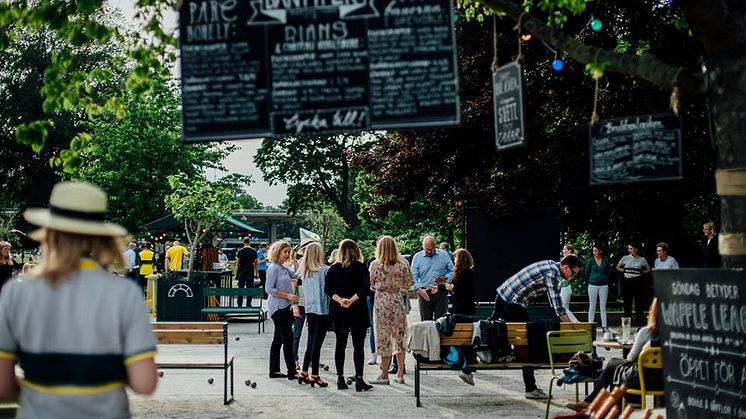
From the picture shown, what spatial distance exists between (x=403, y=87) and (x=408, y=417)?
440cm

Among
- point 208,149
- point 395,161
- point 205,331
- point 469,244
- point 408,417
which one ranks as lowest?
point 408,417

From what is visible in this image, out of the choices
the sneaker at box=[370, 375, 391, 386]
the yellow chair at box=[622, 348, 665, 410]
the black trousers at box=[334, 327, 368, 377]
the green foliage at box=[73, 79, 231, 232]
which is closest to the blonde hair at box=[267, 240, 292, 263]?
the black trousers at box=[334, 327, 368, 377]

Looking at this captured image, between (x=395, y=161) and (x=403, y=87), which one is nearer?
(x=403, y=87)

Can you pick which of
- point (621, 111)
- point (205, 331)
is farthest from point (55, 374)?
point (621, 111)

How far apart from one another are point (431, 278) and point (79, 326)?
13.0 m

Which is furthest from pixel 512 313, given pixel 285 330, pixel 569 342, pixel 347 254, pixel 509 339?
pixel 285 330

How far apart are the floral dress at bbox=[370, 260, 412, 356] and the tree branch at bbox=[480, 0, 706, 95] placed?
21.0ft

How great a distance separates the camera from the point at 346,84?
803 cm

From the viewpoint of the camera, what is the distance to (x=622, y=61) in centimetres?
731

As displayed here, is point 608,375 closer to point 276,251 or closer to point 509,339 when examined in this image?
point 509,339

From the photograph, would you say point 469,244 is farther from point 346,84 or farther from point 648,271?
point 346,84

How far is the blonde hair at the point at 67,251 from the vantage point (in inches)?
161

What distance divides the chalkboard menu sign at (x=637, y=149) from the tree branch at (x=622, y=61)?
969mm

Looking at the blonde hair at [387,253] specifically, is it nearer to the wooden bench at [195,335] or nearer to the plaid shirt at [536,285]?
the plaid shirt at [536,285]
